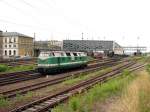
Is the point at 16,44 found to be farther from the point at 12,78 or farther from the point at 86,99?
the point at 86,99

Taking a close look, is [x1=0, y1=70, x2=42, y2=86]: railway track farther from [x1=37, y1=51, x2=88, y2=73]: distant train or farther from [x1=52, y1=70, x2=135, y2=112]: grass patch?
[x1=52, y1=70, x2=135, y2=112]: grass patch

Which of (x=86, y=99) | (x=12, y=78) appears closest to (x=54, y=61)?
(x=12, y=78)

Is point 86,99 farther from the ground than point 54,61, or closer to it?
closer to it

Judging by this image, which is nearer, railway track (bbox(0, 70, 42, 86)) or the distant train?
railway track (bbox(0, 70, 42, 86))

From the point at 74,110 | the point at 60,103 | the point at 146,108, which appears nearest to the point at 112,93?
the point at 60,103

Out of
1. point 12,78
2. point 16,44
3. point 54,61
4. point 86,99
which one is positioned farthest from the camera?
point 16,44

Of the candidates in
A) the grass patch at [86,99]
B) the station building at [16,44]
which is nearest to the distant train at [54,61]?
the grass patch at [86,99]

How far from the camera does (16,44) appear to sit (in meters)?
108

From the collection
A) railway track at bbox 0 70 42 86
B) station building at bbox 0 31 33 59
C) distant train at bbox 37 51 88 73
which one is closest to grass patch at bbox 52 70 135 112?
railway track at bbox 0 70 42 86

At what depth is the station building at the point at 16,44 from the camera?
107787 millimetres

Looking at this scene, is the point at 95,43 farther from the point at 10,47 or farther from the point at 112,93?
the point at 112,93

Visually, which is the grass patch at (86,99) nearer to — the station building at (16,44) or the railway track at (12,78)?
the railway track at (12,78)

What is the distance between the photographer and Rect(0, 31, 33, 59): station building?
10779 centimetres

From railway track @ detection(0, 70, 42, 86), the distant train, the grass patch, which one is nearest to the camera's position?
the grass patch
